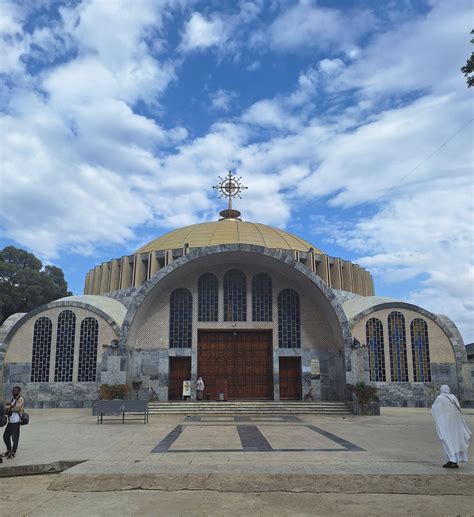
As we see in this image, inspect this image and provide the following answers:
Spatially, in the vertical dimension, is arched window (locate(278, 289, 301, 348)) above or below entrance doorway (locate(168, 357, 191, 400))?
above

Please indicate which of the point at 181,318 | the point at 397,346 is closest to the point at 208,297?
the point at 181,318

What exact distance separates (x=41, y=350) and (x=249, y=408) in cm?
986

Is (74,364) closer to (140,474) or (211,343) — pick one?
(211,343)

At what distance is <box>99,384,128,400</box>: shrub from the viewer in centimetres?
1959

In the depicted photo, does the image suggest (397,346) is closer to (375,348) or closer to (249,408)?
(375,348)

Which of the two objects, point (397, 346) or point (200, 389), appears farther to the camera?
point (397, 346)

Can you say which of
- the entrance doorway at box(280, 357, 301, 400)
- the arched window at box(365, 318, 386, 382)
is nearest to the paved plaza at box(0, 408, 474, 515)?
the entrance doorway at box(280, 357, 301, 400)

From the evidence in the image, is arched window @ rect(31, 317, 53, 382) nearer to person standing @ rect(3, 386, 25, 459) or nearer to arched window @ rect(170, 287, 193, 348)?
arched window @ rect(170, 287, 193, 348)

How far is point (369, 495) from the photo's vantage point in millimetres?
7242

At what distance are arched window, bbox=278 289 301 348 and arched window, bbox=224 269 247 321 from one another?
161cm

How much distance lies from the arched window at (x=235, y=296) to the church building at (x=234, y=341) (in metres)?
0.04

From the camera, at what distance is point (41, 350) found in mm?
23359

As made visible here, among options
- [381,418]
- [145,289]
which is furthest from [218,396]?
[381,418]

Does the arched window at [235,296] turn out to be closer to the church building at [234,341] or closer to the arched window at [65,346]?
the church building at [234,341]
